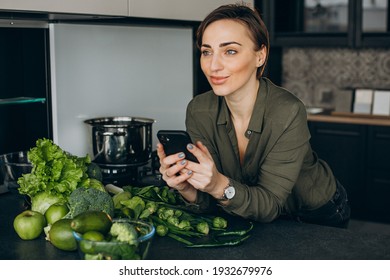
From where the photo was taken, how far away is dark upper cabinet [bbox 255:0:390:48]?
417 cm

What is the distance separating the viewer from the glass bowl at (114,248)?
1.52 meters

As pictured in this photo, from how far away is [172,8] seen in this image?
275cm

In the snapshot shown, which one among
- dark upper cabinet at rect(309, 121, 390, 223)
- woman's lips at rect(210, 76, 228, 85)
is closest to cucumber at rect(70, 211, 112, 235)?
woman's lips at rect(210, 76, 228, 85)

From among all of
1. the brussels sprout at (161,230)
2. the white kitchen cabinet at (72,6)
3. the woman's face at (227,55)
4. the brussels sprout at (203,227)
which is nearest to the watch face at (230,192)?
the brussels sprout at (203,227)

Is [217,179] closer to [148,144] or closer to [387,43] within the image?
[148,144]

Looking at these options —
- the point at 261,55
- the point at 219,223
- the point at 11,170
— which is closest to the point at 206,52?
the point at 261,55

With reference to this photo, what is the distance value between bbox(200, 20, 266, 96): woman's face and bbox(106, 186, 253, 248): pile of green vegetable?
416 mm

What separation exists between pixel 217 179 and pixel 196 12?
1.26 m

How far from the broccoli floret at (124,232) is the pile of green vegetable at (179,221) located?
0.81ft

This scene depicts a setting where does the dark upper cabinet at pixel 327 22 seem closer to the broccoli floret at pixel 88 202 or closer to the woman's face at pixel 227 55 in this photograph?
the woman's face at pixel 227 55

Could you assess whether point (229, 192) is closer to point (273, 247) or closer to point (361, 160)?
point (273, 247)

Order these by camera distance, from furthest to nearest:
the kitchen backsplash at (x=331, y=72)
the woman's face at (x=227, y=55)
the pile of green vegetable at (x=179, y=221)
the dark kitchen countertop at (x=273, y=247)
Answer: the kitchen backsplash at (x=331, y=72) → the woman's face at (x=227, y=55) → the pile of green vegetable at (x=179, y=221) → the dark kitchen countertop at (x=273, y=247)

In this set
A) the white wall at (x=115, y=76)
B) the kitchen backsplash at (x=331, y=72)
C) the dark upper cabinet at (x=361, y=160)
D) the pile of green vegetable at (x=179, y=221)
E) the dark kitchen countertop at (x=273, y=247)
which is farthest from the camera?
the kitchen backsplash at (x=331, y=72)

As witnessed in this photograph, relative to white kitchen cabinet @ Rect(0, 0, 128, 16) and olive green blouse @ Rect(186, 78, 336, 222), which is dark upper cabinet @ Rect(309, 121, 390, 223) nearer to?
olive green blouse @ Rect(186, 78, 336, 222)
